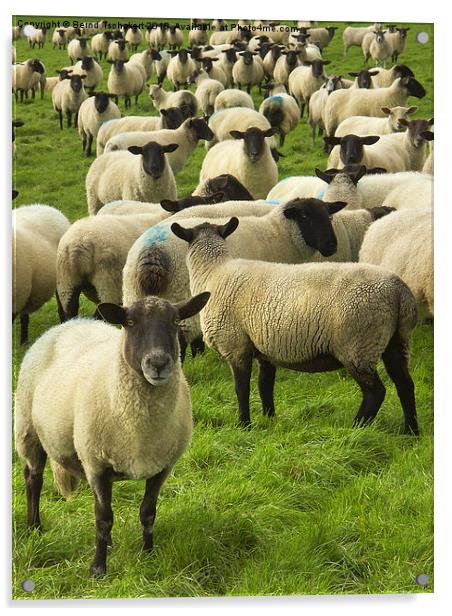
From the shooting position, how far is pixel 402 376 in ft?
14.2

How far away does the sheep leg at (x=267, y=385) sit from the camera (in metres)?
4.32

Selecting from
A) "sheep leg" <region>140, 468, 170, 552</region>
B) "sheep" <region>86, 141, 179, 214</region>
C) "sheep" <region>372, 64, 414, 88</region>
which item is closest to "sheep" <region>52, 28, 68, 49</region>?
"sheep" <region>372, 64, 414, 88</region>

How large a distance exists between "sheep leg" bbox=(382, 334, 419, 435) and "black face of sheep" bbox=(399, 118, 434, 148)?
1.41 metres

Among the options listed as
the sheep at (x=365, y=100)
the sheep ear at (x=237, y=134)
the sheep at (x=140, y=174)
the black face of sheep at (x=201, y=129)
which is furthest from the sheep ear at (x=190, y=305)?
the black face of sheep at (x=201, y=129)

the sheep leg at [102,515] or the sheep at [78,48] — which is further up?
the sheep at [78,48]

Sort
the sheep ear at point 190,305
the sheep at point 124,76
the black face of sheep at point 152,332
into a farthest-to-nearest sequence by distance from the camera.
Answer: the sheep at point 124,76, the sheep ear at point 190,305, the black face of sheep at point 152,332

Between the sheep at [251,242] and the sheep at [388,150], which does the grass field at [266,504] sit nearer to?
the sheep at [251,242]

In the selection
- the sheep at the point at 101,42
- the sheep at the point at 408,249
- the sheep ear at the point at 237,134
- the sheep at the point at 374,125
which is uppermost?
the sheep at the point at 101,42

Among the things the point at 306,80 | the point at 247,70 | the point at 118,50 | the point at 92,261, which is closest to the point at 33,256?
the point at 92,261

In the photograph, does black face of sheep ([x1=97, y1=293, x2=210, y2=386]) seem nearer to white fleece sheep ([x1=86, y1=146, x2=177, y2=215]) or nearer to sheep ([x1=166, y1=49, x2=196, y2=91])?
sheep ([x1=166, y1=49, x2=196, y2=91])

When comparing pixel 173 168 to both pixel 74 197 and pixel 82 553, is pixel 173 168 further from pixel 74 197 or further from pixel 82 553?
pixel 82 553

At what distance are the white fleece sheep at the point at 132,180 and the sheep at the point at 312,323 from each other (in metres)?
2.94

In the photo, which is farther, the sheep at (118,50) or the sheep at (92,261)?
the sheep at (92,261)

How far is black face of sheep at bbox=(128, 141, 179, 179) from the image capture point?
25.6 feet
